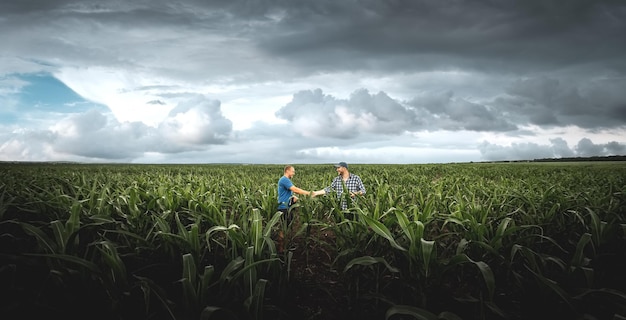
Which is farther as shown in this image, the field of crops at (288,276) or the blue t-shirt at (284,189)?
the blue t-shirt at (284,189)

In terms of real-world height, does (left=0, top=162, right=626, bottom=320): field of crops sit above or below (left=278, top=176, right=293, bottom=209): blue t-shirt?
below

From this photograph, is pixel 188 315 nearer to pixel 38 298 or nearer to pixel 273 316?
pixel 273 316

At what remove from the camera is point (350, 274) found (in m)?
3.85

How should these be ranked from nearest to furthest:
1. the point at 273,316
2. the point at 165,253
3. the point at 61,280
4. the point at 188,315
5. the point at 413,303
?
the point at 188,315 < the point at 61,280 < the point at 273,316 < the point at 413,303 < the point at 165,253

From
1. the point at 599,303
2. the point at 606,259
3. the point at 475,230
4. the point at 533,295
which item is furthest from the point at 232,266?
the point at 606,259

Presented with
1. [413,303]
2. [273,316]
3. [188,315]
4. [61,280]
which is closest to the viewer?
[188,315]

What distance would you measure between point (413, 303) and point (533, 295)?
1.01 meters

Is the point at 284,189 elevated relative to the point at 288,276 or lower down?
elevated

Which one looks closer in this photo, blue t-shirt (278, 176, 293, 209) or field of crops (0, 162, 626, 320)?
field of crops (0, 162, 626, 320)

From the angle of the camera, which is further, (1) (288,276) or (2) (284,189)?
(2) (284,189)

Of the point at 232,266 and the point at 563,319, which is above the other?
the point at 232,266

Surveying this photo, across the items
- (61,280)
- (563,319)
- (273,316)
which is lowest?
(273,316)

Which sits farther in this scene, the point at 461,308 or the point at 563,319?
the point at 461,308

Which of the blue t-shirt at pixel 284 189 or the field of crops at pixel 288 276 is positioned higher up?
the blue t-shirt at pixel 284 189
